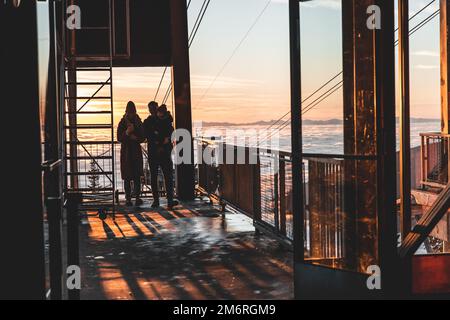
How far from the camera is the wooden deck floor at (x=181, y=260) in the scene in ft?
23.8

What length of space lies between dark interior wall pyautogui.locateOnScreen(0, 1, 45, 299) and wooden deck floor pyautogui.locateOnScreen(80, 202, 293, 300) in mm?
2131

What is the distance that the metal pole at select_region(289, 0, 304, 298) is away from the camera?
671cm

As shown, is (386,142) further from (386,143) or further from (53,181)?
(53,181)

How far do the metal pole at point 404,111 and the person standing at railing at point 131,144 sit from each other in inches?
289

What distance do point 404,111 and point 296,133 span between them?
4.22 feet

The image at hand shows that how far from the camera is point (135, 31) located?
730 inches

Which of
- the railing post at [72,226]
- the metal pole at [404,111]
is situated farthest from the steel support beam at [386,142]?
the railing post at [72,226]

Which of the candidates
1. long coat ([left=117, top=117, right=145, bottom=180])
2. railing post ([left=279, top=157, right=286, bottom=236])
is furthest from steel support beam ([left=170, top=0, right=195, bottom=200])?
railing post ([left=279, top=157, right=286, bottom=236])

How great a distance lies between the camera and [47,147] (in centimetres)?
605

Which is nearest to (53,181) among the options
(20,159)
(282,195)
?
(20,159)

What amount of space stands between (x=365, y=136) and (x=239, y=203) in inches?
210

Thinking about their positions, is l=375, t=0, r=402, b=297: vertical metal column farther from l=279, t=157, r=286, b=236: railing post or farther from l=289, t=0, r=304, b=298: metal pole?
l=279, t=157, r=286, b=236: railing post

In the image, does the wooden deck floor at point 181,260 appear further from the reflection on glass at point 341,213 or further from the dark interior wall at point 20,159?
the dark interior wall at point 20,159

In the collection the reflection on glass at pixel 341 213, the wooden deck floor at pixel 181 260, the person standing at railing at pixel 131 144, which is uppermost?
the person standing at railing at pixel 131 144
